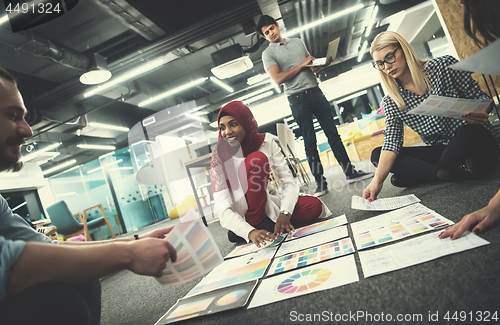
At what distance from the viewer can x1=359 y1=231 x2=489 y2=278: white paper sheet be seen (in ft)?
2.06

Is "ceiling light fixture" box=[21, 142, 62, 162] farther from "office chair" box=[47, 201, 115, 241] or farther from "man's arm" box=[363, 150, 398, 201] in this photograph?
"man's arm" box=[363, 150, 398, 201]

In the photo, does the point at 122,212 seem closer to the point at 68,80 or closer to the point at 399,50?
the point at 68,80

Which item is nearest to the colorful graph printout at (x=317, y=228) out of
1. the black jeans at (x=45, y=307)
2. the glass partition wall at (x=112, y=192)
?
the black jeans at (x=45, y=307)

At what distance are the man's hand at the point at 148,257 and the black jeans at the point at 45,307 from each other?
0.39 ft

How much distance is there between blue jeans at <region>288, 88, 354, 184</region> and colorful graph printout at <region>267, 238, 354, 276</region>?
1303 mm

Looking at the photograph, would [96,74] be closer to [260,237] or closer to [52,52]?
[52,52]

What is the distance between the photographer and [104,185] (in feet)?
27.2

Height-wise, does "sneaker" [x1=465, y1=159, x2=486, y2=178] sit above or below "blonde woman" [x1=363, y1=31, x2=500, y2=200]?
below

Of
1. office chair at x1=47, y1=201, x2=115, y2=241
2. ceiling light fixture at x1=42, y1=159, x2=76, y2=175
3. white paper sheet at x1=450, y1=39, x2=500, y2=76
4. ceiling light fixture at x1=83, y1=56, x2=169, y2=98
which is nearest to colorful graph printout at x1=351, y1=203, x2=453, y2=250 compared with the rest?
white paper sheet at x1=450, y1=39, x2=500, y2=76

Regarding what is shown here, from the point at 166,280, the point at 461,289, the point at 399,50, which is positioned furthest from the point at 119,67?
the point at 461,289

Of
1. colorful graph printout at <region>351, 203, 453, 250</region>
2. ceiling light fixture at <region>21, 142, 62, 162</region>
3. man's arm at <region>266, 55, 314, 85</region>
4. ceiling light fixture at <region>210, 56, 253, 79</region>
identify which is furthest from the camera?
ceiling light fixture at <region>21, 142, 62, 162</region>

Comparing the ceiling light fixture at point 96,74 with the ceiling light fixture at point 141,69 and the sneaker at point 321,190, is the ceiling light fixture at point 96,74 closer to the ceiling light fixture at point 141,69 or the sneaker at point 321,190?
the ceiling light fixture at point 141,69

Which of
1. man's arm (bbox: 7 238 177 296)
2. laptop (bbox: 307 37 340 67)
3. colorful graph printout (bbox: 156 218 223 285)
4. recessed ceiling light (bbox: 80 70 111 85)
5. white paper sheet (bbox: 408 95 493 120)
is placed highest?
recessed ceiling light (bbox: 80 70 111 85)

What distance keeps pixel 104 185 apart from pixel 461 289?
9298 mm
